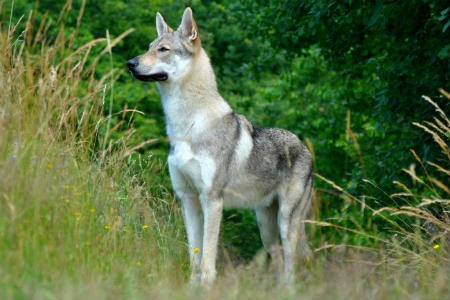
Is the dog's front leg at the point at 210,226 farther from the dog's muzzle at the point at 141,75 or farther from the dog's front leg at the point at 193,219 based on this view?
the dog's muzzle at the point at 141,75

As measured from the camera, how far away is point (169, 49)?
20.5 feet

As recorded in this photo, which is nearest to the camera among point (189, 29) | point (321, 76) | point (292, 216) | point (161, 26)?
point (189, 29)

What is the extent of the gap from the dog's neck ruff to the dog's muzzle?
8 centimetres

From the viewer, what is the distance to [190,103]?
6.22 metres

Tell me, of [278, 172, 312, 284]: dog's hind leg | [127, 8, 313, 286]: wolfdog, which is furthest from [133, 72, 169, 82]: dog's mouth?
[278, 172, 312, 284]: dog's hind leg

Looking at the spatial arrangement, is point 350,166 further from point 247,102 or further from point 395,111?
point 395,111

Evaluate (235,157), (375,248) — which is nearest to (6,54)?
(235,157)

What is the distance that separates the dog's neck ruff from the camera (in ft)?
20.3

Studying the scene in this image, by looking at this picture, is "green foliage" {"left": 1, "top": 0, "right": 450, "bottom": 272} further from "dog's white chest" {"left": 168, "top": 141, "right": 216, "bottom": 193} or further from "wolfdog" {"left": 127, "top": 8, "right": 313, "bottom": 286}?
"wolfdog" {"left": 127, "top": 8, "right": 313, "bottom": 286}

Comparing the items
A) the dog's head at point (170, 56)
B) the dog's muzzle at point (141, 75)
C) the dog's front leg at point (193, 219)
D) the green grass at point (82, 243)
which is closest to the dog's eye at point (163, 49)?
the dog's head at point (170, 56)

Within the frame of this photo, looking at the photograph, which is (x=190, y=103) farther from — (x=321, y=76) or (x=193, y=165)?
(x=321, y=76)

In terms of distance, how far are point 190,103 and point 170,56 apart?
0.44 meters

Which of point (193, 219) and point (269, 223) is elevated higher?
point (193, 219)

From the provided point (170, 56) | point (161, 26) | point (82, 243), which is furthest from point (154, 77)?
point (82, 243)
